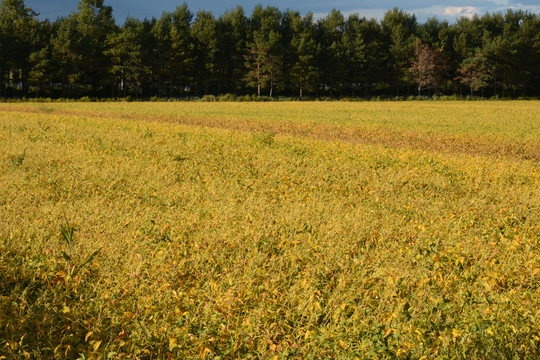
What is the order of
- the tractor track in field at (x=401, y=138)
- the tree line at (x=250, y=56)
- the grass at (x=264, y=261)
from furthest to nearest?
the tree line at (x=250, y=56) < the tractor track in field at (x=401, y=138) < the grass at (x=264, y=261)

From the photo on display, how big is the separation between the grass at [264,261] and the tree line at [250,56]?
63.9 metres

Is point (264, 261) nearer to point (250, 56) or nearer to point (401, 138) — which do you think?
point (401, 138)

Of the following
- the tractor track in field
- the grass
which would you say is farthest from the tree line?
the grass

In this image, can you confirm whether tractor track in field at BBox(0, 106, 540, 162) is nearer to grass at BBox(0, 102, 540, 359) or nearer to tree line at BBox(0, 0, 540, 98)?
grass at BBox(0, 102, 540, 359)

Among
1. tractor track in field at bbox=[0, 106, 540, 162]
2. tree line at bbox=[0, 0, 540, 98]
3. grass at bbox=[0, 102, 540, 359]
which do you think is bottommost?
grass at bbox=[0, 102, 540, 359]

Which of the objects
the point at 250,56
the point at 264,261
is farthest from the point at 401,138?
the point at 250,56

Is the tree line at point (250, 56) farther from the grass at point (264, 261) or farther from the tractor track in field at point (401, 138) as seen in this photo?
the grass at point (264, 261)

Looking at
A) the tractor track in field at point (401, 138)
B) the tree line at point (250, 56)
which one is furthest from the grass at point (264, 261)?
the tree line at point (250, 56)

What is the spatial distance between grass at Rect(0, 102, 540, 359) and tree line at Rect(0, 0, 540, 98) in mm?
63875

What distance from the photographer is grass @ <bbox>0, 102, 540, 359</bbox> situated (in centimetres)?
406

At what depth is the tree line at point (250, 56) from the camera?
68.1 meters

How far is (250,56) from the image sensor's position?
78.9 meters

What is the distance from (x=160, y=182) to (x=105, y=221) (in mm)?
2939

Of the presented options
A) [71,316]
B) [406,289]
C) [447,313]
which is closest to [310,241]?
[406,289]
